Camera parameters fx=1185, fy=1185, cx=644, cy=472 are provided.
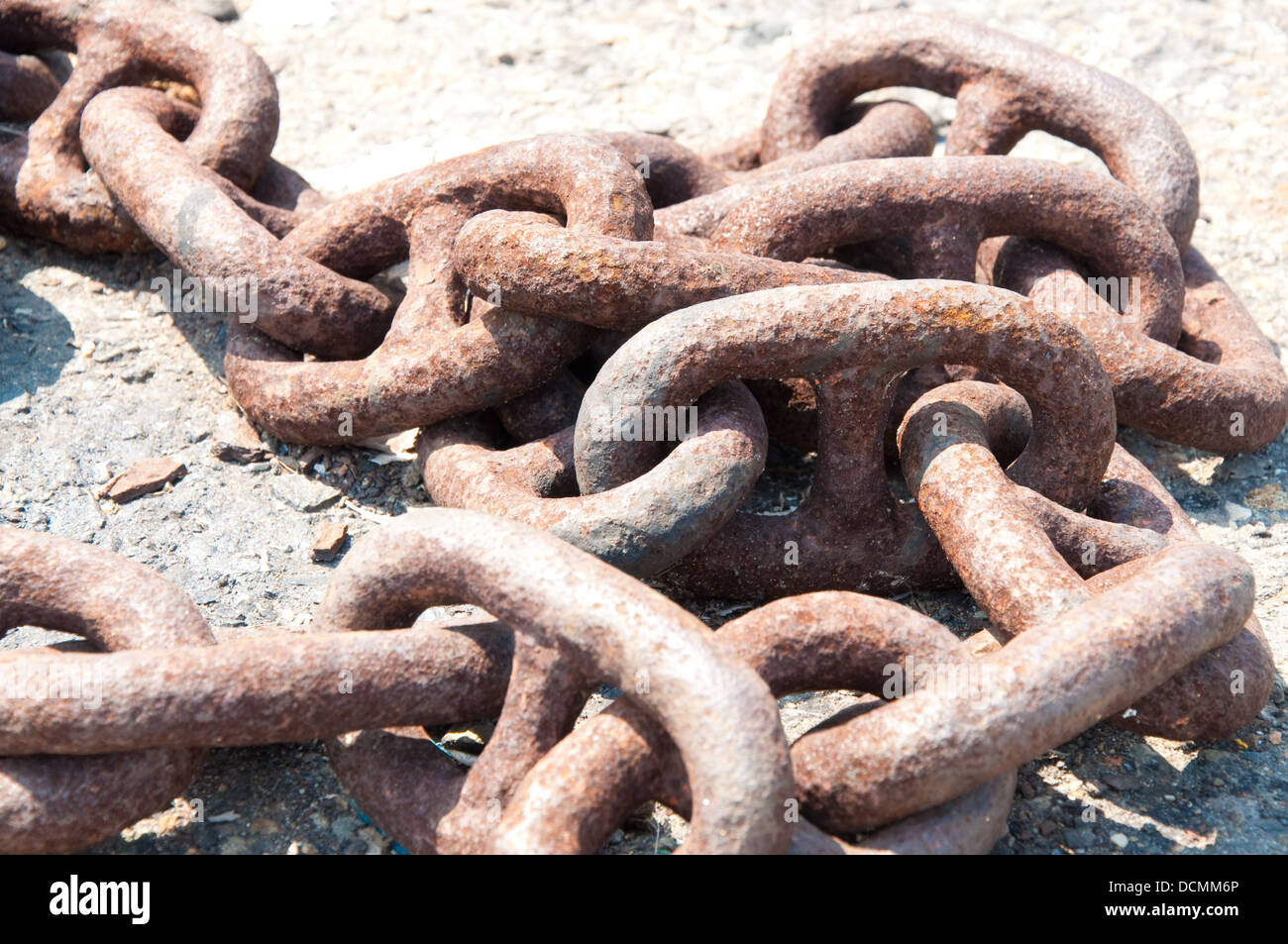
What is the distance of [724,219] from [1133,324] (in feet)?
3.40

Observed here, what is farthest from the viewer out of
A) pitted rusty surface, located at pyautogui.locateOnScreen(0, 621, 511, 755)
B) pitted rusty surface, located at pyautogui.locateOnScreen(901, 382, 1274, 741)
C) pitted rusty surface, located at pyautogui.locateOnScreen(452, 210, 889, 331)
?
pitted rusty surface, located at pyautogui.locateOnScreen(452, 210, 889, 331)

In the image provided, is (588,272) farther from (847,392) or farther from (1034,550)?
(1034,550)

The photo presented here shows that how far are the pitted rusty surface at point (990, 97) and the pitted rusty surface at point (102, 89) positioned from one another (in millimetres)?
1539

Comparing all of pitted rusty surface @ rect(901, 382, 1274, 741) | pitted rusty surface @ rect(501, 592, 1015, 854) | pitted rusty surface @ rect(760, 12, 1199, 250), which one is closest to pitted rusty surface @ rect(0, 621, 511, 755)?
pitted rusty surface @ rect(501, 592, 1015, 854)

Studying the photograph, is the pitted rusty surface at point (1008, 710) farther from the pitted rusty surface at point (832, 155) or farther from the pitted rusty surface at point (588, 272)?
the pitted rusty surface at point (832, 155)

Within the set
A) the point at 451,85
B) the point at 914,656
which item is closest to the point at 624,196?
the point at 914,656

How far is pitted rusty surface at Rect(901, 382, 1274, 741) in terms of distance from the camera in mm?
2186

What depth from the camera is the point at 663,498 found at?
7.38 feet

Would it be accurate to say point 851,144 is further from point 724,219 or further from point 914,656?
point 914,656

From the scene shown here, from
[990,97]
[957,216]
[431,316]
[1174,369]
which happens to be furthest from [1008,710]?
Result: [990,97]

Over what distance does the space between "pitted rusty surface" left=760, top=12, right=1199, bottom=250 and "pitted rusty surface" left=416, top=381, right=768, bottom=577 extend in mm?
1466

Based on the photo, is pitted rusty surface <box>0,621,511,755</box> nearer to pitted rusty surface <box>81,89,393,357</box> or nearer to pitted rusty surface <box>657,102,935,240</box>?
pitted rusty surface <box>81,89,393,357</box>

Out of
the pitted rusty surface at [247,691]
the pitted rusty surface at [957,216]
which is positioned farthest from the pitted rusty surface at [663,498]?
the pitted rusty surface at [957,216]

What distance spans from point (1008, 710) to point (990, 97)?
220 cm
